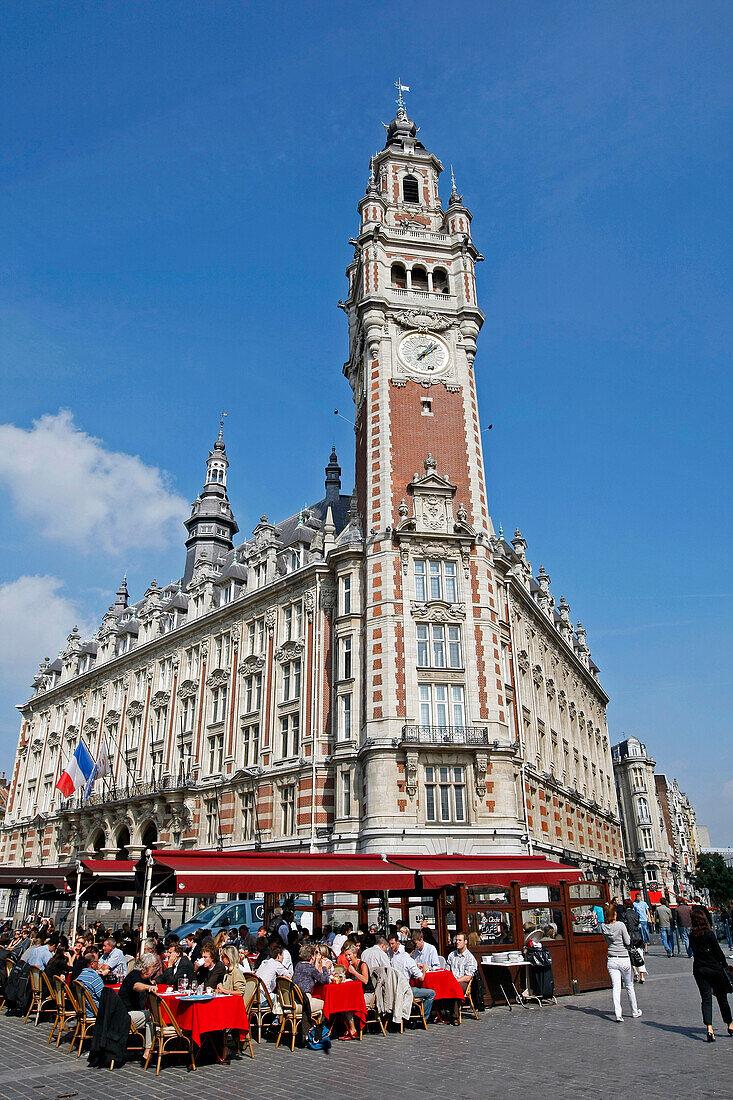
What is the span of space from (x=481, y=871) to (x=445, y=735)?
15387 mm

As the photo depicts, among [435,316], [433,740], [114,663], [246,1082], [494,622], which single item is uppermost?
[435,316]

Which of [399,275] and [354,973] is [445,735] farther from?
[399,275]

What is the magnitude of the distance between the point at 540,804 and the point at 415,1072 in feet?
115

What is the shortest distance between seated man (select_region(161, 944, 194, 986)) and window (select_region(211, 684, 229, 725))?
31.7 metres

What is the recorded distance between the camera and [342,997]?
49.6 ft

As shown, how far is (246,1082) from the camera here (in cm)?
1171

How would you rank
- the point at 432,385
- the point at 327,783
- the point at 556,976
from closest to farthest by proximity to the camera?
the point at 556,976, the point at 327,783, the point at 432,385

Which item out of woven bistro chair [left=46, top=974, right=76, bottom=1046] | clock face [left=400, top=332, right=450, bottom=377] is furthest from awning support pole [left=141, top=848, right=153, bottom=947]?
clock face [left=400, top=332, right=450, bottom=377]

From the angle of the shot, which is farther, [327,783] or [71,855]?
[71,855]

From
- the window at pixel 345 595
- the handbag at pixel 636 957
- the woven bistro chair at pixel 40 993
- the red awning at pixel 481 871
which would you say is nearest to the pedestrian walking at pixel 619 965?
the red awning at pixel 481 871

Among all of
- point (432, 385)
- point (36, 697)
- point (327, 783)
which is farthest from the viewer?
point (36, 697)

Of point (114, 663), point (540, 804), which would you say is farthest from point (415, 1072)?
point (114, 663)

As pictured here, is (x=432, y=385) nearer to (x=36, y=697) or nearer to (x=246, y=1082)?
(x=246, y=1082)

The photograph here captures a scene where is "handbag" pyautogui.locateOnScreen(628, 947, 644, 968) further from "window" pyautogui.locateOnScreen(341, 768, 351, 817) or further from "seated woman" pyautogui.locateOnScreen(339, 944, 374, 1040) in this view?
"window" pyautogui.locateOnScreen(341, 768, 351, 817)
